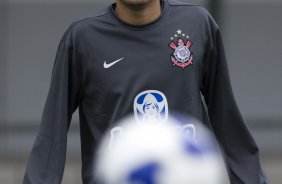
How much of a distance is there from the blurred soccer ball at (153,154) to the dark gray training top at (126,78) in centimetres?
5

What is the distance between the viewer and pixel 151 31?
12.2 ft

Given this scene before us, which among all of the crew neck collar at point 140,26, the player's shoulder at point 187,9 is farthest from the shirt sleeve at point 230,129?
the crew neck collar at point 140,26

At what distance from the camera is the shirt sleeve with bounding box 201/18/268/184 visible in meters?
3.86

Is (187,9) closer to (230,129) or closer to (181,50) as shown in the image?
(181,50)

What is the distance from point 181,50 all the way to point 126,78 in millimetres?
233

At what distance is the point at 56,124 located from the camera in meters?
3.75

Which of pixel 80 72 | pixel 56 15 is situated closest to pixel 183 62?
pixel 80 72

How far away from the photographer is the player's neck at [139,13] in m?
3.70

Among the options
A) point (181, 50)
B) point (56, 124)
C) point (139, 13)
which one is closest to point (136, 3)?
point (139, 13)

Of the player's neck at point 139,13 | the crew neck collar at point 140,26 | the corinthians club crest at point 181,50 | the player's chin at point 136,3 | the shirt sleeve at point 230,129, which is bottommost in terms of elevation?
the shirt sleeve at point 230,129

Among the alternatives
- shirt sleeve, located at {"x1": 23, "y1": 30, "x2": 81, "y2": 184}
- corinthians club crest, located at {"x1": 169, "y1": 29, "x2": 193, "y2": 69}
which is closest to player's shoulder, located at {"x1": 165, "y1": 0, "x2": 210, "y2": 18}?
corinthians club crest, located at {"x1": 169, "y1": 29, "x2": 193, "y2": 69}

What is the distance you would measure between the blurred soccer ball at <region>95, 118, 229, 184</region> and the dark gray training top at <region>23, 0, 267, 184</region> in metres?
0.05

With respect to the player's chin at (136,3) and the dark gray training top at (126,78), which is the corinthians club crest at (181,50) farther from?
the player's chin at (136,3)

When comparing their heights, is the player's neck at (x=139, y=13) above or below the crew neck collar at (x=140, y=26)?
above
